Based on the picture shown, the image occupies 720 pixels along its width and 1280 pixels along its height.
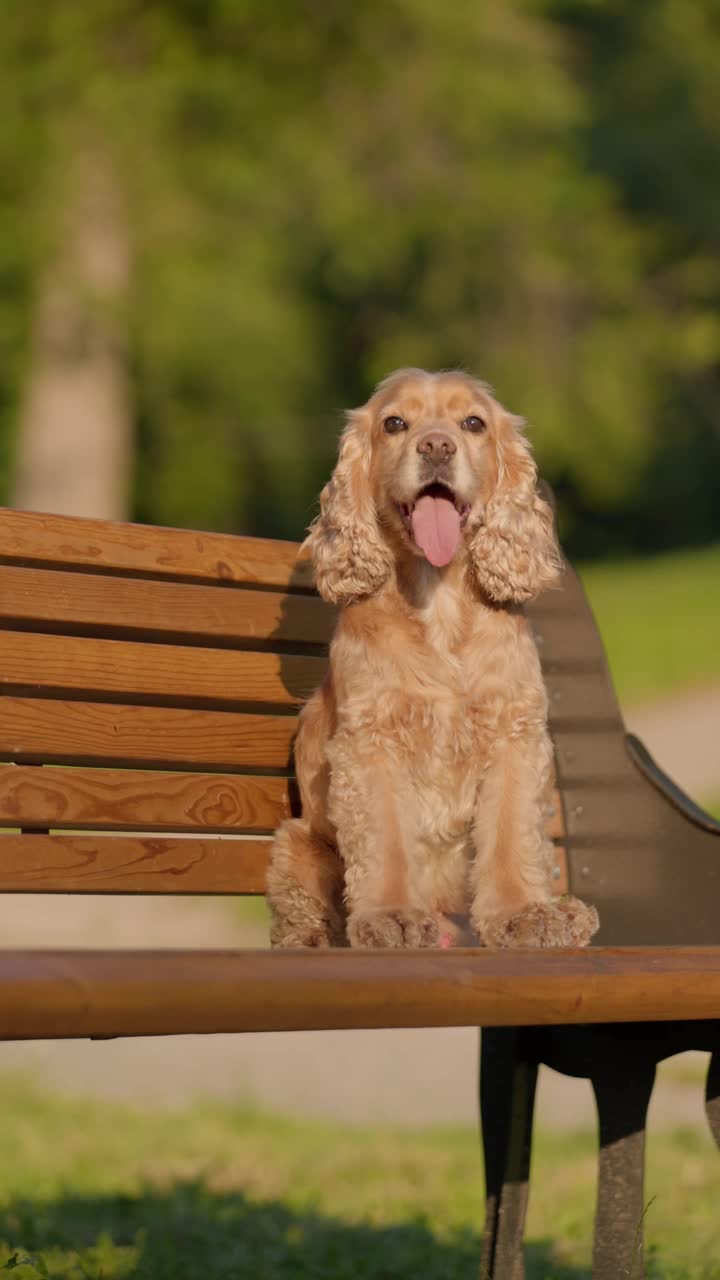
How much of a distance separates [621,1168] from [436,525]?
4.41ft

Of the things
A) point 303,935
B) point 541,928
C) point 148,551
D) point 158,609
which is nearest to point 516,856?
point 541,928

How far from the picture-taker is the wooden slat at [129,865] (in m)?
3.57

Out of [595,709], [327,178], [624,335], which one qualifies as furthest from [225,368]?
[595,709]

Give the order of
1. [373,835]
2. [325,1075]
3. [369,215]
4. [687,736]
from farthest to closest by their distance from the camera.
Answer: [369,215]
[687,736]
[325,1075]
[373,835]

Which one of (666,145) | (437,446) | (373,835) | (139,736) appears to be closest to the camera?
(373,835)

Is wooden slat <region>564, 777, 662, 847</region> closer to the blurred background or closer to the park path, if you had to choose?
the park path

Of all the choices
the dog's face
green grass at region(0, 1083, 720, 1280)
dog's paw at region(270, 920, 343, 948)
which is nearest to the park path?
green grass at region(0, 1083, 720, 1280)

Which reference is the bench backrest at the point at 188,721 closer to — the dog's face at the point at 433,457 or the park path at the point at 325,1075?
the dog's face at the point at 433,457

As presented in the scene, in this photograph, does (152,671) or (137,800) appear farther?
(152,671)

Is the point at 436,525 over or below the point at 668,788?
over

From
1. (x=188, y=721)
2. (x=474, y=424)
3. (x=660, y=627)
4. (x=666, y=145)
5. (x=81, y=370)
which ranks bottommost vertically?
(x=188, y=721)

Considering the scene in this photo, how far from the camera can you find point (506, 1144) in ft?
12.8

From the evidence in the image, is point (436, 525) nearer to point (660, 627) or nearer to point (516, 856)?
point (516, 856)

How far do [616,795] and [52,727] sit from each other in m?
1.29
